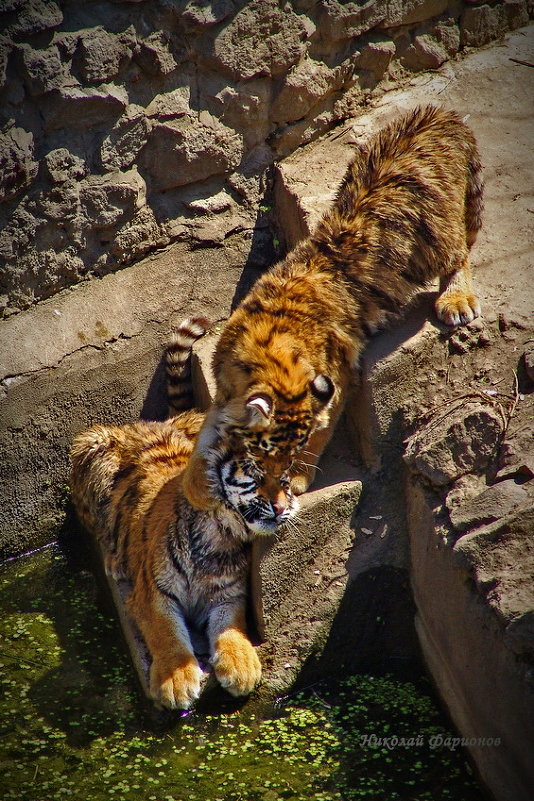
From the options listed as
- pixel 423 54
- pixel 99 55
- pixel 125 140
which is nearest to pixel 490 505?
pixel 125 140

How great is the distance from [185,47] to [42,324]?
178 cm

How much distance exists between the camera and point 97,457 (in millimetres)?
4789

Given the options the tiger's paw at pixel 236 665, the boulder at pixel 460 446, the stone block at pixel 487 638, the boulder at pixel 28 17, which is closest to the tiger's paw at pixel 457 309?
the boulder at pixel 460 446

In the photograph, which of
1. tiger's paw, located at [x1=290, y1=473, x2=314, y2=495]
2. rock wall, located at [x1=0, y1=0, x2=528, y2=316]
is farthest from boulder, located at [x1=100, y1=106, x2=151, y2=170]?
tiger's paw, located at [x1=290, y1=473, x2=314, y2=495]

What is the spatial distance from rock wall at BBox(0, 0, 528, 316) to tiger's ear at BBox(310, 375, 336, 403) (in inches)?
70.7

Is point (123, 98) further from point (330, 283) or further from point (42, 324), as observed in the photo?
point (330, 283)

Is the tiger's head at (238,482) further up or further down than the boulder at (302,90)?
further down

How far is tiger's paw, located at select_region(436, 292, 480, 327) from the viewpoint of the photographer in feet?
14.3

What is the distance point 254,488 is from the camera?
3902 millimetres

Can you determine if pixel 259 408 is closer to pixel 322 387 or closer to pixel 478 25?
pixel 322 387

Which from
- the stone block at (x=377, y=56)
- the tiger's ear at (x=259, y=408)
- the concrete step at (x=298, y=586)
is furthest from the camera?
the stone block at (x=377, y=56)

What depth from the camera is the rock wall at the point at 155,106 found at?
15.1 ft

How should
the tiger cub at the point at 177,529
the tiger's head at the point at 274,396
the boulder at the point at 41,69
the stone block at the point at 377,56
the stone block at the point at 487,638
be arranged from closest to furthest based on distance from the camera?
Result: 1. the stone block at the point at 487,638
2. the tiger's head at the point at 274,396
3. the tiger cub at the point at 177,529
4. the boulder at the point at 41,69
5. the stone block at the point at 377,56

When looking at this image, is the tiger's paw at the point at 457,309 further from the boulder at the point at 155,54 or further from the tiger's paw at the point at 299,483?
the boulder at the point at 155,54
